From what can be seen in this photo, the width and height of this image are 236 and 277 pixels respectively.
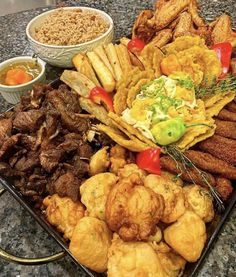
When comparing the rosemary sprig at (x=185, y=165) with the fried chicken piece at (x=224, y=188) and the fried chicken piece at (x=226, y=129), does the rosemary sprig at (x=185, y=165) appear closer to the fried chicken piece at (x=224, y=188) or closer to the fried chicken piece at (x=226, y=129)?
the fried chicken piece at (x=224, y=188)

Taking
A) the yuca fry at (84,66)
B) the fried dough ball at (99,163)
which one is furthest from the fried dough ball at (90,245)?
the yuca fry at (84,66)

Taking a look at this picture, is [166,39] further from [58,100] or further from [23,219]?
[23,219]

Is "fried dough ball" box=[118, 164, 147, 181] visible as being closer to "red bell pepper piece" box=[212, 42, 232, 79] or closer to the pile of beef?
the pile of beef

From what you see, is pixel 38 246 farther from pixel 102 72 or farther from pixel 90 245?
pixel 102 72

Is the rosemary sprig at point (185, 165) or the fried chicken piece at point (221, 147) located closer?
the rosemary sprig at point (185, 165)

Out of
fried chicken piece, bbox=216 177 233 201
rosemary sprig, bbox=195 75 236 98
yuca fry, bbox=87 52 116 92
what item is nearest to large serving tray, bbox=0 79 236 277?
fried chicken piece, bbox=216 177 233 201

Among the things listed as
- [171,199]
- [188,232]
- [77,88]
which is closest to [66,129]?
[77,88]

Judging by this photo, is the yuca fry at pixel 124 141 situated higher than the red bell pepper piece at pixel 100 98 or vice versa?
the red bell pepper piece at pixel 100 98
